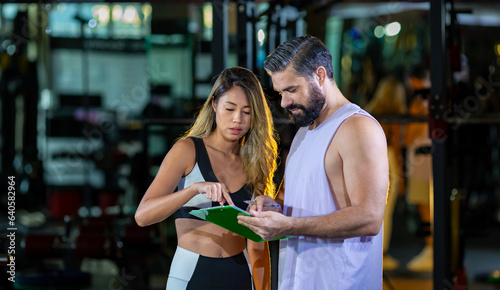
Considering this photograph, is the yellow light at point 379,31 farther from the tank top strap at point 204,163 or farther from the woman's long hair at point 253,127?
the tank top strap at point 204,163

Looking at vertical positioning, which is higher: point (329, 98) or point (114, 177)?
point (329, 98)

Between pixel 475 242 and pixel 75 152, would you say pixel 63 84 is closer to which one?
pixel 75 152

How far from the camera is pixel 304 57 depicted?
5.61 feet

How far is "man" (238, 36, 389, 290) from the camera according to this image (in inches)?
61.6

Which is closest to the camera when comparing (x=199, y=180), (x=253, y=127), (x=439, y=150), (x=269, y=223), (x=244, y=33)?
(x=269, y=223)

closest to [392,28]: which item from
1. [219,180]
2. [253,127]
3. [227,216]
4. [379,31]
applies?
[379,31]

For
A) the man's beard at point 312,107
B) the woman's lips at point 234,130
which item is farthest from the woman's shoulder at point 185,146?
the man's beard at point 312,107

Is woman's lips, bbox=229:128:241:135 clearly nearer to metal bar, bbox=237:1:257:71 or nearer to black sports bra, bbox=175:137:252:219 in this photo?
black sports bra, bbox=175:137:252:219

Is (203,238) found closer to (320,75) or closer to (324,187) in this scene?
(324,187)

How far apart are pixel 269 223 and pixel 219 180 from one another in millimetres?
404

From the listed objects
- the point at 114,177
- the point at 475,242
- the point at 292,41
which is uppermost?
the point at 292,41

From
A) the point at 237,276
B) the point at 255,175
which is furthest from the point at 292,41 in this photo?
the point at 237,276

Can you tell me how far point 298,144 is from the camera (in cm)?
184

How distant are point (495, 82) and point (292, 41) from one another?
21.9 ft
